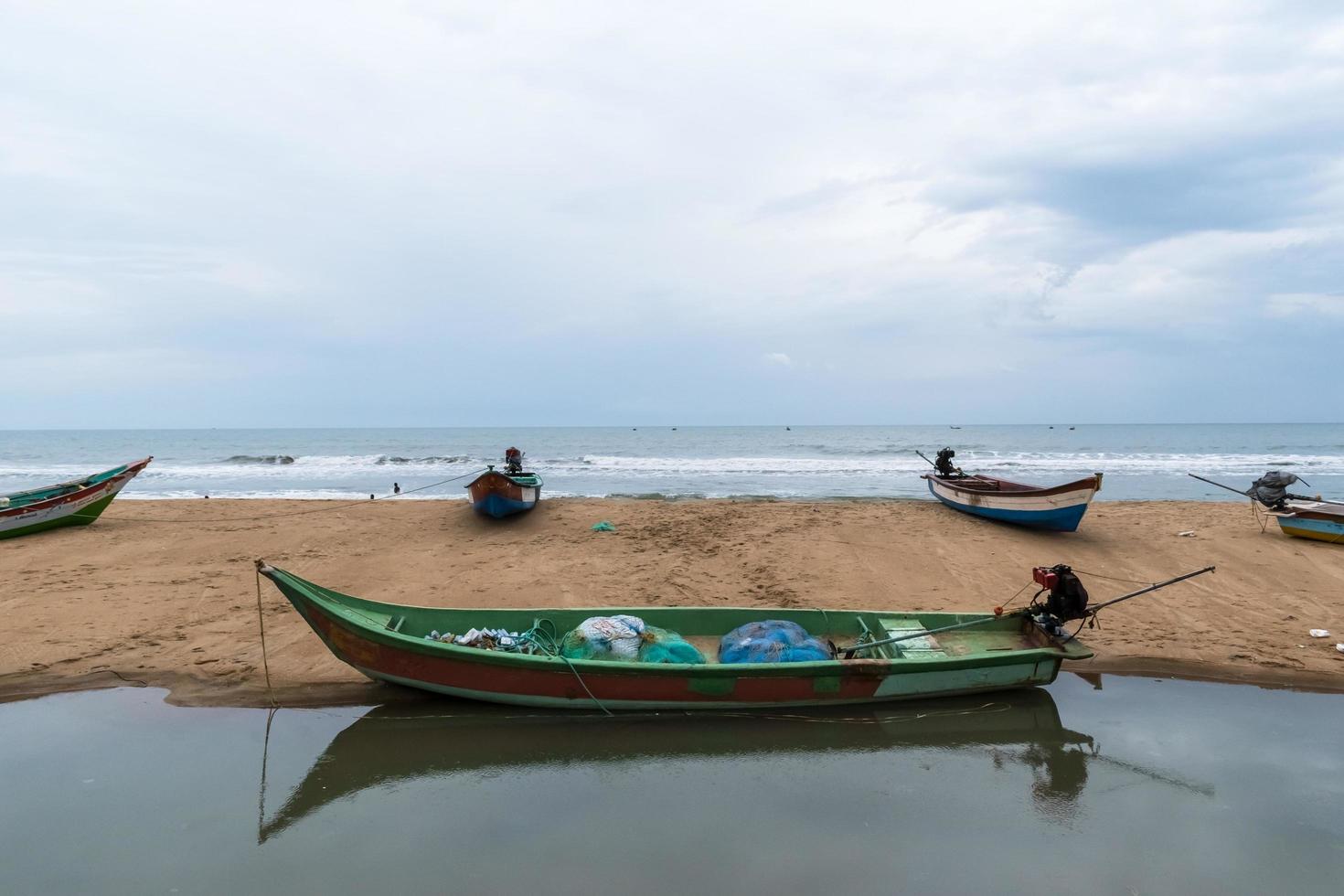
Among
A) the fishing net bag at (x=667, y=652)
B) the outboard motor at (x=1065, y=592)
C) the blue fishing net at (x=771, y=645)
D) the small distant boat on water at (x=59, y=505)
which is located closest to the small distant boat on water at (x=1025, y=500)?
the outboard motor at (x=1065, y=592)

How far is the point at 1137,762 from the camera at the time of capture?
233 inches

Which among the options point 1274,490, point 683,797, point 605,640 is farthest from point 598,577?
point 1274,490

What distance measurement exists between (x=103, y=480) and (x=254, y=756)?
1224cm

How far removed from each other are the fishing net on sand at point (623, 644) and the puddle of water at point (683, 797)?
0.57 m

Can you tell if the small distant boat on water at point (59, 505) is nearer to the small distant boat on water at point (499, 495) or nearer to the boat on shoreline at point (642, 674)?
the small distant boat on water at point (499, 495)

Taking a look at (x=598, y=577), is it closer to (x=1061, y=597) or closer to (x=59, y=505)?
(x=1061, y=597)

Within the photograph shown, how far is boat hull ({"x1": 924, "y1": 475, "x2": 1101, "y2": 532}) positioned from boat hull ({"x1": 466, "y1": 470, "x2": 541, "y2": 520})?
376 inches

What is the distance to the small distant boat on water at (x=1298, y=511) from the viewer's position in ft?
40.4

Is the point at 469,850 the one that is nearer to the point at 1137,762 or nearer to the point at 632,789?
the point at 632,789

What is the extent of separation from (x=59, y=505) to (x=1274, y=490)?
2330 centimetres

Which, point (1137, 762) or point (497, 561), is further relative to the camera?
point (497, 561)

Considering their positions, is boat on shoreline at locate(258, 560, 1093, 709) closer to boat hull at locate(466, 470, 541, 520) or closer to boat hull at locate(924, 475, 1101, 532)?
boat hull at locate(924, 475, 1101, 532)

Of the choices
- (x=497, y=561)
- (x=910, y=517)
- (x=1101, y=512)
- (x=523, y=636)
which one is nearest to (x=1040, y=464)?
(x=1101, y=512)

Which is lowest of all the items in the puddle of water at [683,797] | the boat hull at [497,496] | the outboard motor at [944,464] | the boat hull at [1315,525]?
the puddle of water at [683,797]
